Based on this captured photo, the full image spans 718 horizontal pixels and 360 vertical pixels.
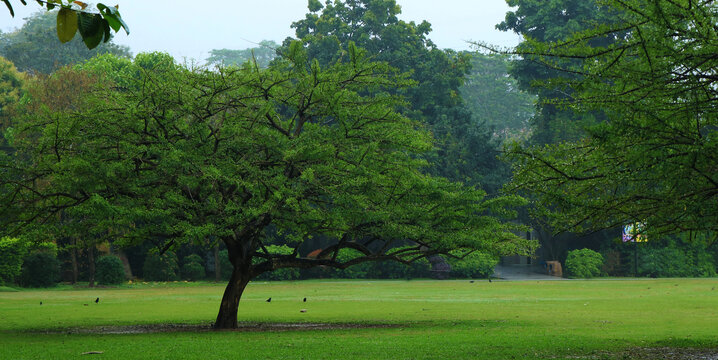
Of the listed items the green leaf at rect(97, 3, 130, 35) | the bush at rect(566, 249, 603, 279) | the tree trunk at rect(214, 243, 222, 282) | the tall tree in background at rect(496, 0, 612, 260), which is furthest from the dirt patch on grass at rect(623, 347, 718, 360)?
the tall tree in background at rect(496, 0, 612, 260)

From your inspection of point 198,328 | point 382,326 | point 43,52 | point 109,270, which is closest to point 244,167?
point 198,328

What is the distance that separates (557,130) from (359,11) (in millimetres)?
17105

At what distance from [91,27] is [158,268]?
4356cm

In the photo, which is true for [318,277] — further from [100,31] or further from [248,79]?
[100,31]

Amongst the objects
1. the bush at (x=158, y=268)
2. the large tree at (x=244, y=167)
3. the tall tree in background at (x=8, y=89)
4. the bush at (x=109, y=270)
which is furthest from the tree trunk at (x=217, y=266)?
the large tree at (x=244, y=167)

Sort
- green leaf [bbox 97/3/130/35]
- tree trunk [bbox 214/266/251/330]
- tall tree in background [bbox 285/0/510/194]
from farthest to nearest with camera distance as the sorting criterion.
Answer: tall tree in background [bbox 285/0/510/194] → tree trunk [bbox 214/266/251/330] → green leaf [bbox 97/3/130/35]

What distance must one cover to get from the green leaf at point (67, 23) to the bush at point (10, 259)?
126 feet

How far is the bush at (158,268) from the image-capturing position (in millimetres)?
45562

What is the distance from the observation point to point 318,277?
50188mm

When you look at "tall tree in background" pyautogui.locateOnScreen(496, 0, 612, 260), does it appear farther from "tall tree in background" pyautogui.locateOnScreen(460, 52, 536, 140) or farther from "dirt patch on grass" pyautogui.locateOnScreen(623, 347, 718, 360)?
"dirt patch on grass" pyautogui.locateOnScreen(623, 347, 718, 360)

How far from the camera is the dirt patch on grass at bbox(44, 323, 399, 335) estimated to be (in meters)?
18.2

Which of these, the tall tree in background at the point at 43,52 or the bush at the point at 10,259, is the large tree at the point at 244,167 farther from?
the tall tree in background at the point at 43,52

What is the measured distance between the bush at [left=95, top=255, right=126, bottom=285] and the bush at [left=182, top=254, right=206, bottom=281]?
5.11 metres

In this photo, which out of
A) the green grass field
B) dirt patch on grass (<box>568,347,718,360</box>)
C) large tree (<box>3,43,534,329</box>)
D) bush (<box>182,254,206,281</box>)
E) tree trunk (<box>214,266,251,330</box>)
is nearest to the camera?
dirt patch on grass (<box>568,347,718,360</box>)
